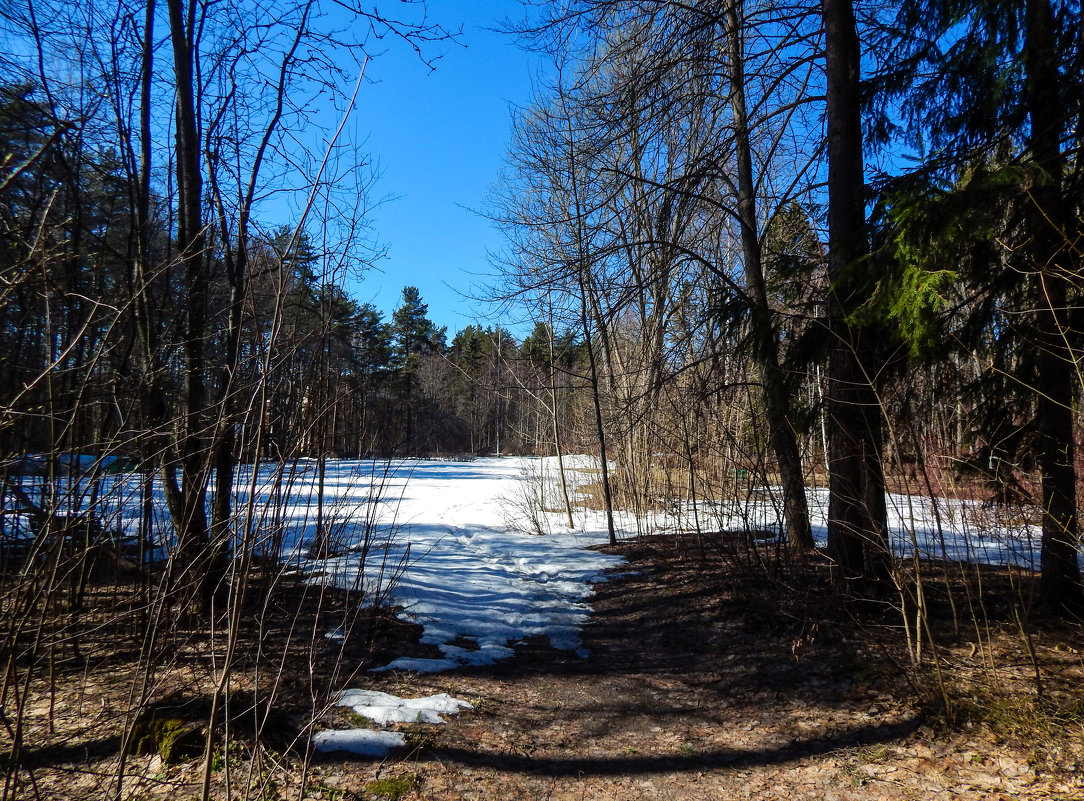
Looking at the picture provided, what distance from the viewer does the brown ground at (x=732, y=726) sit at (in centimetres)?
301

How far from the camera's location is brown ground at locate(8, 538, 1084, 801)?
3.01 meters

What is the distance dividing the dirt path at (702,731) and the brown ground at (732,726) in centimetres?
1

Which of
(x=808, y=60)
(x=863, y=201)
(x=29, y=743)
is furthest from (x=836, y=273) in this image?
(x=29, y=743)

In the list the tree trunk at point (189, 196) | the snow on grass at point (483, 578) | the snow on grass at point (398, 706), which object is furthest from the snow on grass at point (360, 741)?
the tree trunk at point (189, 196)

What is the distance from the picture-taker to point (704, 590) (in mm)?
6348

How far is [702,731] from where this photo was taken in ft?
12.1

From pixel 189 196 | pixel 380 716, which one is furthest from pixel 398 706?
pixel 189 196

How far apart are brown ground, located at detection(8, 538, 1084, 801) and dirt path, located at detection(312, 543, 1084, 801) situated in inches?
0.5

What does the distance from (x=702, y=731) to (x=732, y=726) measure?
20 cm

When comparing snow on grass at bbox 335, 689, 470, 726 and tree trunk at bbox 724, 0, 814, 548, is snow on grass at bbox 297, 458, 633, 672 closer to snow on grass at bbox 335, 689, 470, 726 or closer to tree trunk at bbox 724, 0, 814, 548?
snow on grass at bbox 335, 689, 470, 726

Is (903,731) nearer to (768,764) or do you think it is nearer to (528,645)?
(768,764)

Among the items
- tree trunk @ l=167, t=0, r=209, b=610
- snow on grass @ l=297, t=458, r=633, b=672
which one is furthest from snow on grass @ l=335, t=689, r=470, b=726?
tree trunk @ l=167, t=0, r=209, b=610

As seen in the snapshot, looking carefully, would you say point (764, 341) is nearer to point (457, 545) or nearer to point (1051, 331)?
point (1051, 331)

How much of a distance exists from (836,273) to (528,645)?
420cm
